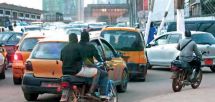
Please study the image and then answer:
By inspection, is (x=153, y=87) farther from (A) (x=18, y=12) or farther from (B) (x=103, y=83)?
(A) (x=18, y=12)

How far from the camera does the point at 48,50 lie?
13.3 metres

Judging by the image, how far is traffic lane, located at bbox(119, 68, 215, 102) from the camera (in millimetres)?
14430

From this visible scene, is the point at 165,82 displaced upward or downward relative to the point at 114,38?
downward

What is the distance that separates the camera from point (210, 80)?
60.9 ft

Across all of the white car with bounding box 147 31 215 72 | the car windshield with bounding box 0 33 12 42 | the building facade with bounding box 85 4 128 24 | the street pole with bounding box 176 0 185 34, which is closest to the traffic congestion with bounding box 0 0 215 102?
the white car with bounding box 147 31 215 72

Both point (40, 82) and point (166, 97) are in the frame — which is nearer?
point (40, 82)

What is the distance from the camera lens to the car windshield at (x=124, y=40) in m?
18.6

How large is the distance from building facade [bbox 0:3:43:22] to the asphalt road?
71040 mm

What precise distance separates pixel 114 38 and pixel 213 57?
461 centimetres

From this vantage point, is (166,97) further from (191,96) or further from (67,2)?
(67,2)

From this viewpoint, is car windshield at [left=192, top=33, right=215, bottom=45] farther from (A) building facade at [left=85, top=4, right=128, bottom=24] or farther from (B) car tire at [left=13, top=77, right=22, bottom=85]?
(A) building facade at [left=85, top=4, right=128, bottom=24]

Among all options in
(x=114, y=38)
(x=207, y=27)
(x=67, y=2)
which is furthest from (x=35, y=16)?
(x=114, y=38)

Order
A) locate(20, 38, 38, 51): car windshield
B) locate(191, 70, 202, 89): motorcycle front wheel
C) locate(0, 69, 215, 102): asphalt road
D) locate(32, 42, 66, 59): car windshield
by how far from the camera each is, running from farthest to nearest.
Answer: locate(20, 38, 38, 51): car windshield, locate(191, 70, 202, 89): motorcycle front wheel, locate(0, 69, 215, 102): asphalt road, locate(32, 42, 66, 59): car windshield

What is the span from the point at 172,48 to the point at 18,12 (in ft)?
330
